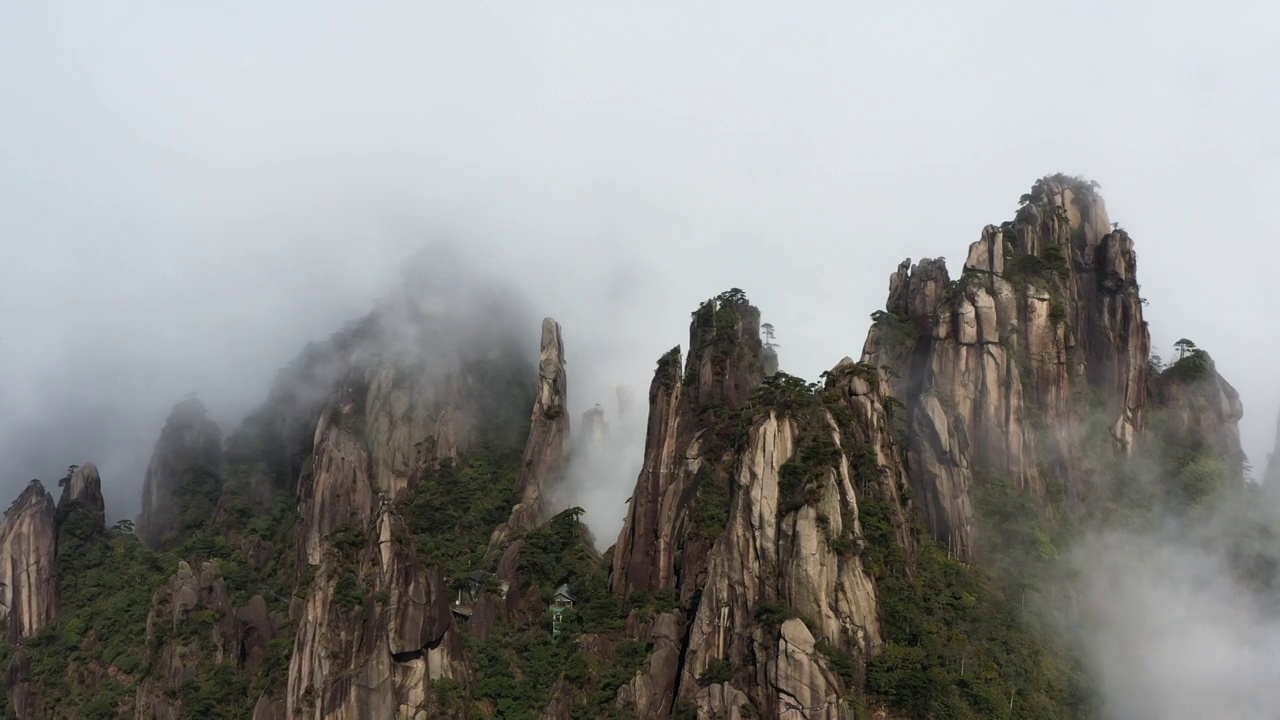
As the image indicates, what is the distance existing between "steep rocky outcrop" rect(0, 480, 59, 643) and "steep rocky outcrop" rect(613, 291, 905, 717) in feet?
178

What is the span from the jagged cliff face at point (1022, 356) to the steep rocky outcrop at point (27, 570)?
72.9 meters

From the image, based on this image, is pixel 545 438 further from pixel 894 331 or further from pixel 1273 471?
pixel 1273 471

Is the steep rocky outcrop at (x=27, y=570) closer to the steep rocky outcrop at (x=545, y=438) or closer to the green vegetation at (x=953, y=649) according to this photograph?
the steep rocky outcrop at (x=545, y=438)

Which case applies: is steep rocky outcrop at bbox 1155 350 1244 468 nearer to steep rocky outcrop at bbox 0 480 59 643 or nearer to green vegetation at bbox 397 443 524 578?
green vegetation at bbox 397 443 524 578

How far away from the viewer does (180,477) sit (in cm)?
11969

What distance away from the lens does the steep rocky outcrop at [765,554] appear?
61094 mm

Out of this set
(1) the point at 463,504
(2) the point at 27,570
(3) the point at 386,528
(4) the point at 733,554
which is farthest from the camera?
(1) the point at 463,504

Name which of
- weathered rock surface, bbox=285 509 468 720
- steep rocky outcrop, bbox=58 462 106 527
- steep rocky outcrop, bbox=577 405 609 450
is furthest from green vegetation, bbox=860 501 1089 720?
steep rocky outcrop, bbox=58 462 106 527

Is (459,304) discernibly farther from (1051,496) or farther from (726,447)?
(1051,496)

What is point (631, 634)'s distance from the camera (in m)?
Answer: 72.9

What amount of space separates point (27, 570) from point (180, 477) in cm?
2137

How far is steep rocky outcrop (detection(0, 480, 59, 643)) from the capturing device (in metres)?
99.0

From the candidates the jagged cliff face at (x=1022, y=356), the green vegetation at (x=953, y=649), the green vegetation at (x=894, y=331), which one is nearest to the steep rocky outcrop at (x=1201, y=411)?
the jagged cliff face at (x=1022, y=356)

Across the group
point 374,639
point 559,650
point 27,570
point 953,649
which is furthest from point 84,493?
point 953,649
